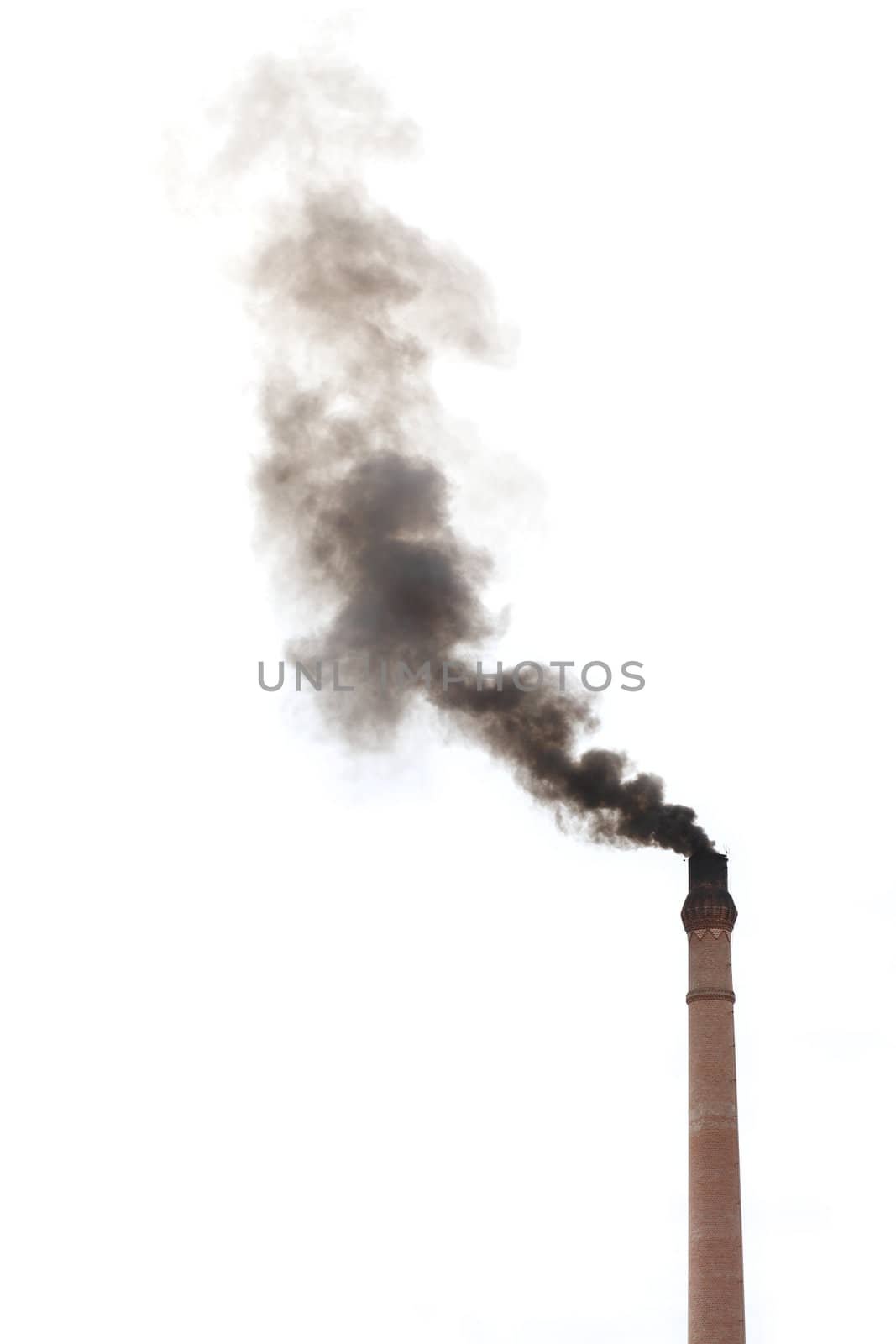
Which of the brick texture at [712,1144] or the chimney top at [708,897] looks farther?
the chimney top at [708,897]

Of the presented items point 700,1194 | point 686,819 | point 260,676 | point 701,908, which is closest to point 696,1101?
point 700,1194

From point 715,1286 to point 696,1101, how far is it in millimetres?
3468

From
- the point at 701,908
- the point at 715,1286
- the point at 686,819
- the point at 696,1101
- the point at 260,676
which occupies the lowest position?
the point at 715,1286

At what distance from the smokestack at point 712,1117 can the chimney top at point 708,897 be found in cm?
2

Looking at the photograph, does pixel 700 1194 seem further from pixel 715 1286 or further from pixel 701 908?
pixel 701 908

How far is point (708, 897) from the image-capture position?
→ 109ft

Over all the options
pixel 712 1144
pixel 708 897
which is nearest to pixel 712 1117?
pixel 712 1144

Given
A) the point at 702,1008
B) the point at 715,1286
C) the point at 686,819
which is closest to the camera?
the point at 715,1286

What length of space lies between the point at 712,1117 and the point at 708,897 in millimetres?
4494

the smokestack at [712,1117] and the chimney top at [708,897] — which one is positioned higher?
the chimney top at [708,897]

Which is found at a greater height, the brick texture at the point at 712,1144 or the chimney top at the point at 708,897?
the chimney top at the point at 708,897

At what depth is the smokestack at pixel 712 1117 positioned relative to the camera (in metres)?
30.1

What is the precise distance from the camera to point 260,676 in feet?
118

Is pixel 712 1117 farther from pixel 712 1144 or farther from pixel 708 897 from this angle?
pixel 708 897
